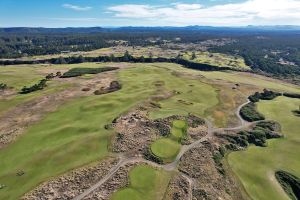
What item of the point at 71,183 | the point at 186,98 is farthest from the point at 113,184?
the point at 186,98

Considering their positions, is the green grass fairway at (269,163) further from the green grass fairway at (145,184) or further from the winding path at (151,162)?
the green grass fairway at (145,184)

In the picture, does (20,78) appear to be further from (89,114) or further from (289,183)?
(289,183)

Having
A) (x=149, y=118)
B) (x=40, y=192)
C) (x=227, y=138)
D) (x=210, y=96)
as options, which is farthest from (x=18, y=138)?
(x=210, y=96)

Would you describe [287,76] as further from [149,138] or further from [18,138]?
[18,138]

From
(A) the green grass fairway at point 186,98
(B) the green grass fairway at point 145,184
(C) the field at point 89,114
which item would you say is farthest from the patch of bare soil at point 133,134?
(B) the green grass fairway at point 145,184

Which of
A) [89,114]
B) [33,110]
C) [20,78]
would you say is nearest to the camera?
[89,114]

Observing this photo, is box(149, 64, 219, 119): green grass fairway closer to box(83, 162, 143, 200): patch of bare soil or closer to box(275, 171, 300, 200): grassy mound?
box(83, 162, 143, 200): patch of bare soil

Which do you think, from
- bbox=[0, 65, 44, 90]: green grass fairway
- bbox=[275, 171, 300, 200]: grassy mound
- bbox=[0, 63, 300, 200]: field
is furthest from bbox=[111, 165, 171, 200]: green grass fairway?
bbox=[0, 65, 44, 90]: green grass fairway
